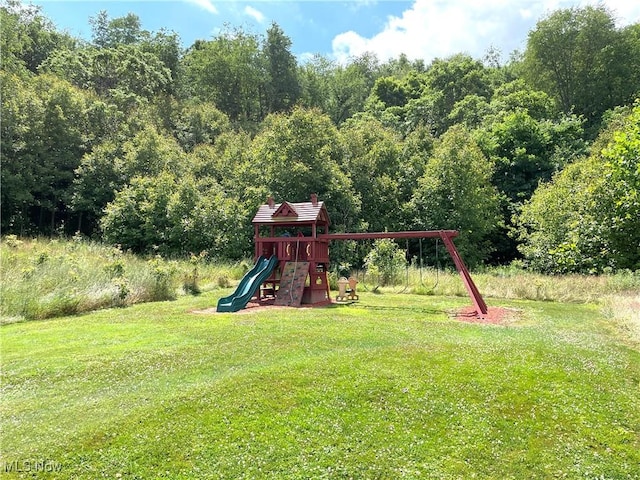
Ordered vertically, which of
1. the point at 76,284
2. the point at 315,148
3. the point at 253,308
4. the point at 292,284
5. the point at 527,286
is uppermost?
the point at 315,148

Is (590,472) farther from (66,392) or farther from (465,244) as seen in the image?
(465,244)

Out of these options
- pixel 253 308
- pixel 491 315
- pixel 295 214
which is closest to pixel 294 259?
pixel 295 214

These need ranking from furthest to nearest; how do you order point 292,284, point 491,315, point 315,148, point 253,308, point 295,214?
point 315,148 → point 295,214 → point 292,284 → point 253,308 → point 491,315

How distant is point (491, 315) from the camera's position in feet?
38.1

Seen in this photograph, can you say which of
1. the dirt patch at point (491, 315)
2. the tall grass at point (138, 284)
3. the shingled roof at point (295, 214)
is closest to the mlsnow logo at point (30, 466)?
the tall grass at point (138, 284)

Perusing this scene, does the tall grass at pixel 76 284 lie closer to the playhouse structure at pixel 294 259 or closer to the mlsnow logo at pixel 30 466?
the playhouse structure at pixel 294 259

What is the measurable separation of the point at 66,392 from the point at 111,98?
114 feet

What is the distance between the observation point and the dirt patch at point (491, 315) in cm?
1077

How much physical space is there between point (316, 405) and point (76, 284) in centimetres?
1005

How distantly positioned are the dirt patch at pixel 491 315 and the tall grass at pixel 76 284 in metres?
9.59

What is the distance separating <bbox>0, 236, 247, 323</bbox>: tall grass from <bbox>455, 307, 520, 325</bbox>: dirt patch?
9.59m

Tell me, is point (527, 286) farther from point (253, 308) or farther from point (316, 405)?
point (316, 405)

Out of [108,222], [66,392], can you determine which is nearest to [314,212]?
[66,392]

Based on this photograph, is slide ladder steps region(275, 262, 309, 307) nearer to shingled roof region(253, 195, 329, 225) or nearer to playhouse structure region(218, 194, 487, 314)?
playhouse structure region(218, 194, 487, 314)
